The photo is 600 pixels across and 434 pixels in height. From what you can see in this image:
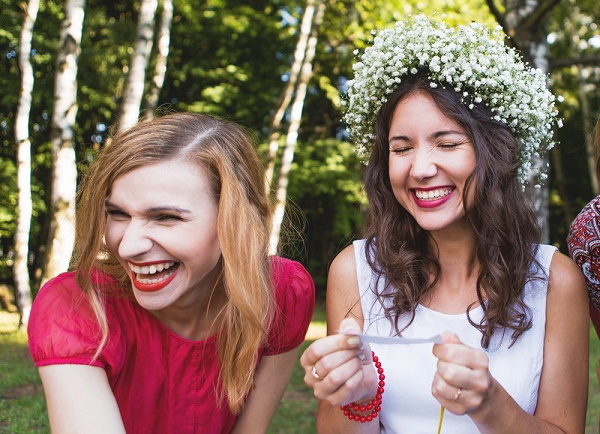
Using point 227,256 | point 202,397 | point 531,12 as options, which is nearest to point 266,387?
point 202,397

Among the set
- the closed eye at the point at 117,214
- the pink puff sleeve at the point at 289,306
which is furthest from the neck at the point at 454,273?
the closed eye at the point at 117,214

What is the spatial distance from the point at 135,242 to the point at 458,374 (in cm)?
121

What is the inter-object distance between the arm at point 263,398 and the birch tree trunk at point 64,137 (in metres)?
6.85

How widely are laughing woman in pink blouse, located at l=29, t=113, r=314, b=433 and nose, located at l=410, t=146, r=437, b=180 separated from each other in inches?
25.6

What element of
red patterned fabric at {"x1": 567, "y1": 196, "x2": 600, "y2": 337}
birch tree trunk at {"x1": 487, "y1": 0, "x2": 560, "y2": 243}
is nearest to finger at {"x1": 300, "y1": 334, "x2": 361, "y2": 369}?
red patterned fabric at {"x1": 567, "y1": 196, "x2": 600, "y2": 337}

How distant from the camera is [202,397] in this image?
2.70 m

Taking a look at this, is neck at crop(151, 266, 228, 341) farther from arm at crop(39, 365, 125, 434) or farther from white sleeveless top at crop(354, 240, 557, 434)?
white sleeveless top at crop(354, 240, 557, 434)

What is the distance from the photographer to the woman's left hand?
1.83m

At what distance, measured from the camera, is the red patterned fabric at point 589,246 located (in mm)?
2820

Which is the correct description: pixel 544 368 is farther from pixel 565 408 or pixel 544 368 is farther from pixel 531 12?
pixel 531 12

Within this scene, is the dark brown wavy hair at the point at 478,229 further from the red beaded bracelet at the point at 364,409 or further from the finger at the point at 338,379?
the finger at the point at 338,379

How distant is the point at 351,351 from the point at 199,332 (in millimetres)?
925

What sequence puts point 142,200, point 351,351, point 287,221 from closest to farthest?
point 351,351 → point 142,200 → point 287,221

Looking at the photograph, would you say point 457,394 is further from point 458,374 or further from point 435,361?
point 435,361
